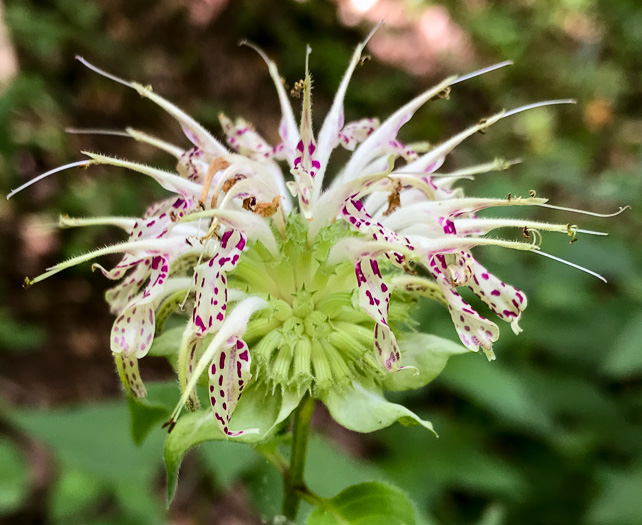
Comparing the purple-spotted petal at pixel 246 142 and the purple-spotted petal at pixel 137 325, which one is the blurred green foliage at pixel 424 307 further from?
the purple-spotted petal at pixel 246 142

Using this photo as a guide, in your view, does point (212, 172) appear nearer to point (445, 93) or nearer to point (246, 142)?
point (246, 142)

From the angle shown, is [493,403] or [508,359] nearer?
[493,403]

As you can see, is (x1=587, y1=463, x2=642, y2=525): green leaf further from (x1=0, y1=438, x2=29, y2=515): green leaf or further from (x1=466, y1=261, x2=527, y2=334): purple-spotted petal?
(x1=0, y1=438, x2=29, y2=515): green leaf

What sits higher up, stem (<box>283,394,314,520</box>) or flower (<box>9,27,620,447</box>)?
flower (<box>9,27,620,447</box>)

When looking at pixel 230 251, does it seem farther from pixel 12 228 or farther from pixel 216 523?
pixel 12 228

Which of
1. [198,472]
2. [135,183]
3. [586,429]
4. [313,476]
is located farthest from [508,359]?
[135,183]

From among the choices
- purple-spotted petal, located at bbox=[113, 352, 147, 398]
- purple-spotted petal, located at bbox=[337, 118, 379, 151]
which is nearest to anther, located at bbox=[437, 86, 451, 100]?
purple-spotted petal, located at bbox=[337, 118, 379, 151]
